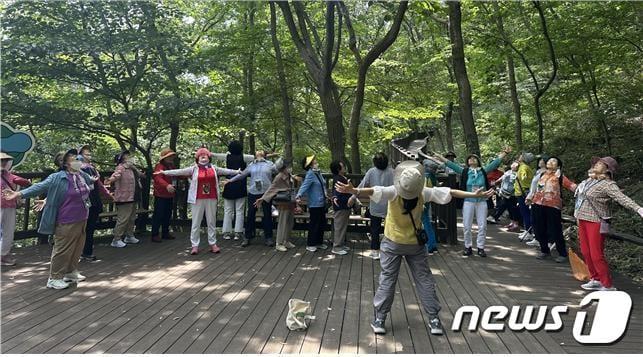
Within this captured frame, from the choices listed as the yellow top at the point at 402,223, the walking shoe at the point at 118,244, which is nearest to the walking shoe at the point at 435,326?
the yellow top at the point at 402,223

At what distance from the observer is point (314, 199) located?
7344 millimetres

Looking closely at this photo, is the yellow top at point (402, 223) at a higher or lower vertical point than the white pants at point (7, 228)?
higher

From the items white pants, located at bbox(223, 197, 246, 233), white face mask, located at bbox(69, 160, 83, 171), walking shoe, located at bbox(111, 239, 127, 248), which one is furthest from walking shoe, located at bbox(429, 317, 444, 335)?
walking shoe, located at bbox(111, 239, 127, 248)

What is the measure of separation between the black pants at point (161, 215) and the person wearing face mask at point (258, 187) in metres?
1.36

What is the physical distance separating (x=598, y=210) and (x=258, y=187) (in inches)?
206

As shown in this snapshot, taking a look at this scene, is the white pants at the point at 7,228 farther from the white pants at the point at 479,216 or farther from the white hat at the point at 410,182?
the white pants at the point at 479,216

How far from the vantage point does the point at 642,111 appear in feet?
35.8

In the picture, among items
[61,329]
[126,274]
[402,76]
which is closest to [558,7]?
[402,76]

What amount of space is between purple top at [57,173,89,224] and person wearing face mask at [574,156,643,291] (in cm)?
639

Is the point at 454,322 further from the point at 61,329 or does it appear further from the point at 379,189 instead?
the point at 61,329

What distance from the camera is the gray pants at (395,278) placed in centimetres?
387

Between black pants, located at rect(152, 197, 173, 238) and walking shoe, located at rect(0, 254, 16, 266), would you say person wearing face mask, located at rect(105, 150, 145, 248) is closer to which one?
black pants, located at rect(152, 197, 173, 238)

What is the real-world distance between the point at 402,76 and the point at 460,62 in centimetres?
385

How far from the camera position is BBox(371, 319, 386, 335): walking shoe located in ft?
12.5
